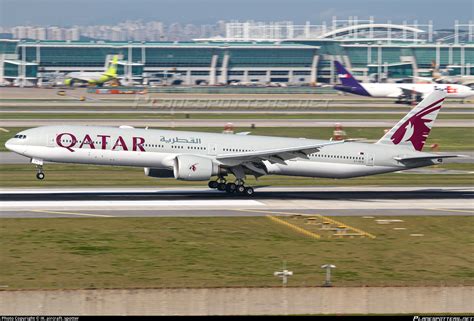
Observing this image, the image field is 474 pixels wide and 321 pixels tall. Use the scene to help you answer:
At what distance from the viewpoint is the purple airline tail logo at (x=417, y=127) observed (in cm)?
5738

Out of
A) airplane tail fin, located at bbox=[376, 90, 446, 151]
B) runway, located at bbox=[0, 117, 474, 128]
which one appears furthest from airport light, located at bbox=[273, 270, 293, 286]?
runway, located at bbox=[0, 117, 474, 128]

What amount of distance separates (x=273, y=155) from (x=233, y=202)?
409 centimetres

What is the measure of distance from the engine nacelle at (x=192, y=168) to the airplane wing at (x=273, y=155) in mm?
1298

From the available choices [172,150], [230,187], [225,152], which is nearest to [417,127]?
[225,152]

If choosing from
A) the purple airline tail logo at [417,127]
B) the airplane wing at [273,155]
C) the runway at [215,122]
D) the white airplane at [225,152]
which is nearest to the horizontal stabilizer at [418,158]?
the white airplane at [225,152]

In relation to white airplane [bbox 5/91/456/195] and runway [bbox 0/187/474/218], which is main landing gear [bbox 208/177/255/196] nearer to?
white airplane [bbox 5/91/456/195]

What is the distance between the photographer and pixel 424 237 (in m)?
42.8

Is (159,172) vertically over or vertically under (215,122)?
under

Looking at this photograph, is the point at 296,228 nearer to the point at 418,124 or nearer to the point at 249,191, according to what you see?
the point at 249,191

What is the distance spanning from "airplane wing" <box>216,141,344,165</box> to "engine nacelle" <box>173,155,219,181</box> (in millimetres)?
1298

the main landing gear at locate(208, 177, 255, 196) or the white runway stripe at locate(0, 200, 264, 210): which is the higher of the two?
the main landing gear at locate(208, 177, 255, 196)

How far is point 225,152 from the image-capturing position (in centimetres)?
5541

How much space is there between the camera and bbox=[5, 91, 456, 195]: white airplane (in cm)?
5416

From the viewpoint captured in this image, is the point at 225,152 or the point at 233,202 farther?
the point at 225,152
